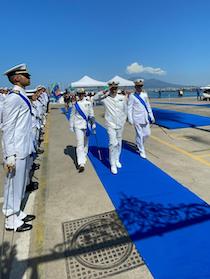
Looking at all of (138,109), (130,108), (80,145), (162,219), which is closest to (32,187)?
(80,145)

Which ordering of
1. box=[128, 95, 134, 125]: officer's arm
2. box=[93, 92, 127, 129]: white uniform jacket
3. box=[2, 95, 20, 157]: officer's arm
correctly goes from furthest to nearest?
1. box=[128, 95, 134, 125]: officer's arm
2. box=[93, 92, 127, 129]: white uniform jacket
3. box=[2, 95, 20, 157]: officer's arm

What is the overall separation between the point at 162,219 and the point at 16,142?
7.95ft

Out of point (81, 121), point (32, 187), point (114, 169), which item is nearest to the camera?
point (32, 187)

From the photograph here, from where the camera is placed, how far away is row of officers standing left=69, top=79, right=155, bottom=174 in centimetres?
567

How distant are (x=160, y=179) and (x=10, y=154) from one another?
10.4ft

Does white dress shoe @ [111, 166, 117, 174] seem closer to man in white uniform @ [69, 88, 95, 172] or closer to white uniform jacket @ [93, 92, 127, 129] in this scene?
man in white uniform @ [69, 88, 95, 172]

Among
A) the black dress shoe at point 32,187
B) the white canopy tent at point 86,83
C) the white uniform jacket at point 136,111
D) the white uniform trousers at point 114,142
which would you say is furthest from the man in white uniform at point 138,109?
the white canopy tent at point 86,83

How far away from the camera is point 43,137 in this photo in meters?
11.1

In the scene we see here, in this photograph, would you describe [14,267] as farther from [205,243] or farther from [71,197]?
[205,243]

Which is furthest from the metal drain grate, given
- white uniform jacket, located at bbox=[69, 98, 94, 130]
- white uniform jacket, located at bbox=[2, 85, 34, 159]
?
white uniform jacket, located at bbox=[69, 98, 94, 130]

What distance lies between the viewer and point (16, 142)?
346 centimetres

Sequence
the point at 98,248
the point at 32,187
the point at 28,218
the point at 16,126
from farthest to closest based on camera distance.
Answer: the point at 32,187 → the point at 28,218 → the point at 16,126 → the point at 98,248

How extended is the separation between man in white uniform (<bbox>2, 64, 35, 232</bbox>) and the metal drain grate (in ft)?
2.62

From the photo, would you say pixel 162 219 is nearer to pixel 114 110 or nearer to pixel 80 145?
pixel 114 110
